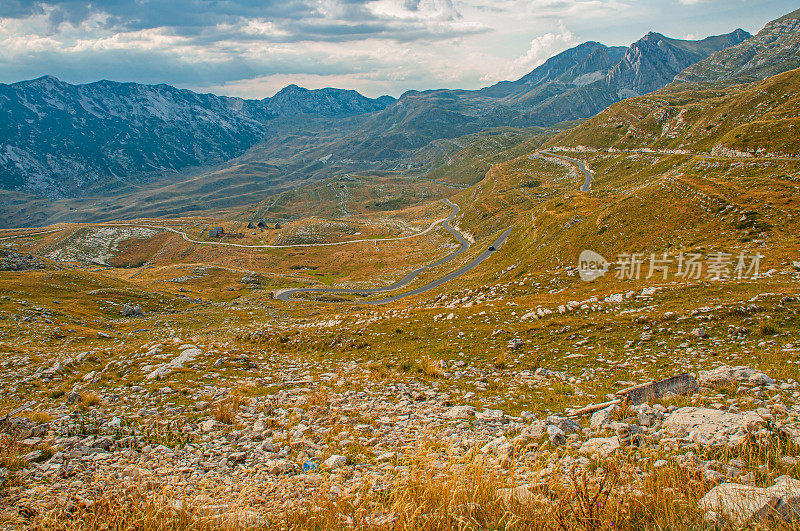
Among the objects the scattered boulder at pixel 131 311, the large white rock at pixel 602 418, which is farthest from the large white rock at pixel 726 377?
the scattered boulder at pixel 131 311

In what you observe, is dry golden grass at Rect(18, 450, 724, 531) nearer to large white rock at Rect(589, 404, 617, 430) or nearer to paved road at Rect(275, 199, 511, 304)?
large white rock at Rect(589, 404, 617, 430)

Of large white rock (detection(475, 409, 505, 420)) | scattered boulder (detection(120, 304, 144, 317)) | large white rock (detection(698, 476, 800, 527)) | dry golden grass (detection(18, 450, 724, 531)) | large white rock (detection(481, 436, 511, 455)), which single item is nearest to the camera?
large white rock (detection(698, 476, 800, 527))

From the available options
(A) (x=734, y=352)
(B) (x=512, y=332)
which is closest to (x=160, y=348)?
(B) (x=512, y=332)

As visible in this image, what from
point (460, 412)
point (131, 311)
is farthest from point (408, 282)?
point (460, 412)

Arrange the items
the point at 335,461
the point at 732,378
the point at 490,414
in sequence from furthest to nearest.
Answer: the point at 490,414 < the point at 732,378 < the point at 335,461

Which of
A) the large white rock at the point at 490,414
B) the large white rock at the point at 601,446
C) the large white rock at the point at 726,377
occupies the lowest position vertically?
the large white rock at the point at 490,414

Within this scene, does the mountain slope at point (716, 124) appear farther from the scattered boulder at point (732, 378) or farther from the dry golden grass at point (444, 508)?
the dry golden grass at point (444, 508)

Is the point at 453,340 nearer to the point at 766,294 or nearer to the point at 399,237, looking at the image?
the point at 766,294

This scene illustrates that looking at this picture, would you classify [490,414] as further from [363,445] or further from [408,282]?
[408,282]

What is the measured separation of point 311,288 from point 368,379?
295 ft

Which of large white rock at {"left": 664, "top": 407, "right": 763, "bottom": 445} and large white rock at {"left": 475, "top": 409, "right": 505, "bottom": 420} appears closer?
large white rock at {"left": 664, "top": 407, "right": 763, "bottom": 445}

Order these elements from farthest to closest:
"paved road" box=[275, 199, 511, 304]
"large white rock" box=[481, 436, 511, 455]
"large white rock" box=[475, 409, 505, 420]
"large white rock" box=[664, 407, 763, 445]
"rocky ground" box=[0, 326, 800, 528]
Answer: "paved road" box=[275, 199, 511, 304] < "large white rock" box=[475, 409, 505, 420] < "large white rock" box=[481, 436, 511, 455] < "large white rock" box=[664, 407, 763, 445] < "rocky ground" box=[0, 326, 800, 528]

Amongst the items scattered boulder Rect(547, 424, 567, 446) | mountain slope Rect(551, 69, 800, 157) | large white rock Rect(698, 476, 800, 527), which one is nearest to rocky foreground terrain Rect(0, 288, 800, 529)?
large white rock Rect(698, 476, 800, 527)

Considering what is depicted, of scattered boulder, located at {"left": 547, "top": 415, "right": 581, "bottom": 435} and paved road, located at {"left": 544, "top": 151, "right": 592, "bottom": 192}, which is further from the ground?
paved road, located at {"left": 544, "top": 151, "right": 592, "bottom": 192}
